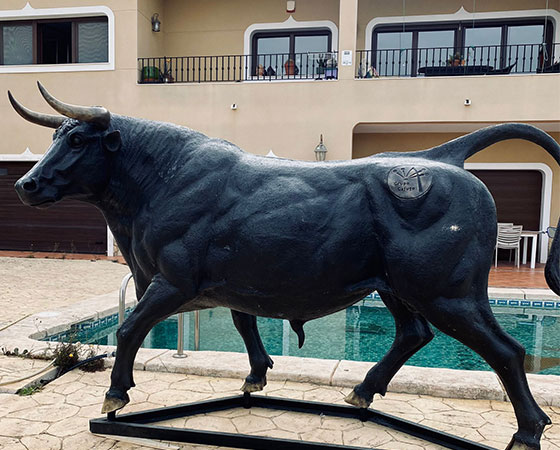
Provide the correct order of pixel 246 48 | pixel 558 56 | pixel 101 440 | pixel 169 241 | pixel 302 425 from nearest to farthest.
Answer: pixel 169 241, pixel 101 440, pixel 302 425, pixel 558 56, pixel 246 48

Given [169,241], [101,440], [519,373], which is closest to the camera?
[519,373]

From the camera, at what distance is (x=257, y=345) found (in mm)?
2938

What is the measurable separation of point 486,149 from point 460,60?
7.59 feet

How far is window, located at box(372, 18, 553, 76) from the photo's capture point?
39.4 ft

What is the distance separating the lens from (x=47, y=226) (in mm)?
12805

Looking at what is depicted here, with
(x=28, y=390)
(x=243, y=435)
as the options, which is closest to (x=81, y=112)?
(x=243, y=435)

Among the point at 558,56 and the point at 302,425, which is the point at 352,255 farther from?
the point at 558,56

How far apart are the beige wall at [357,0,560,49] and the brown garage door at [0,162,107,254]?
27.2 feet

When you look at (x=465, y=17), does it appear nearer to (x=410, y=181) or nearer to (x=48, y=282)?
(x=48, y=282)

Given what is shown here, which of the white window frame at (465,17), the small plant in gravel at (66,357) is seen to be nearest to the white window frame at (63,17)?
the white window frame at (465,17)

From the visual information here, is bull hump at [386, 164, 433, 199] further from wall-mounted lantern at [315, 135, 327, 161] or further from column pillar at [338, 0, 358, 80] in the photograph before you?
column pillar at [338, 0, 358, 80]

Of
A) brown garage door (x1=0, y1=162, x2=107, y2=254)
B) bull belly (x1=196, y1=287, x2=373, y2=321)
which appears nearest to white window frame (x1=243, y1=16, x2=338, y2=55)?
brown garage door (x1=0, y1=162, x2=107, y2=254)

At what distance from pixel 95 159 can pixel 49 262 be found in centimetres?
917

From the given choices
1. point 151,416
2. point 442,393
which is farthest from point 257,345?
point 442,393
